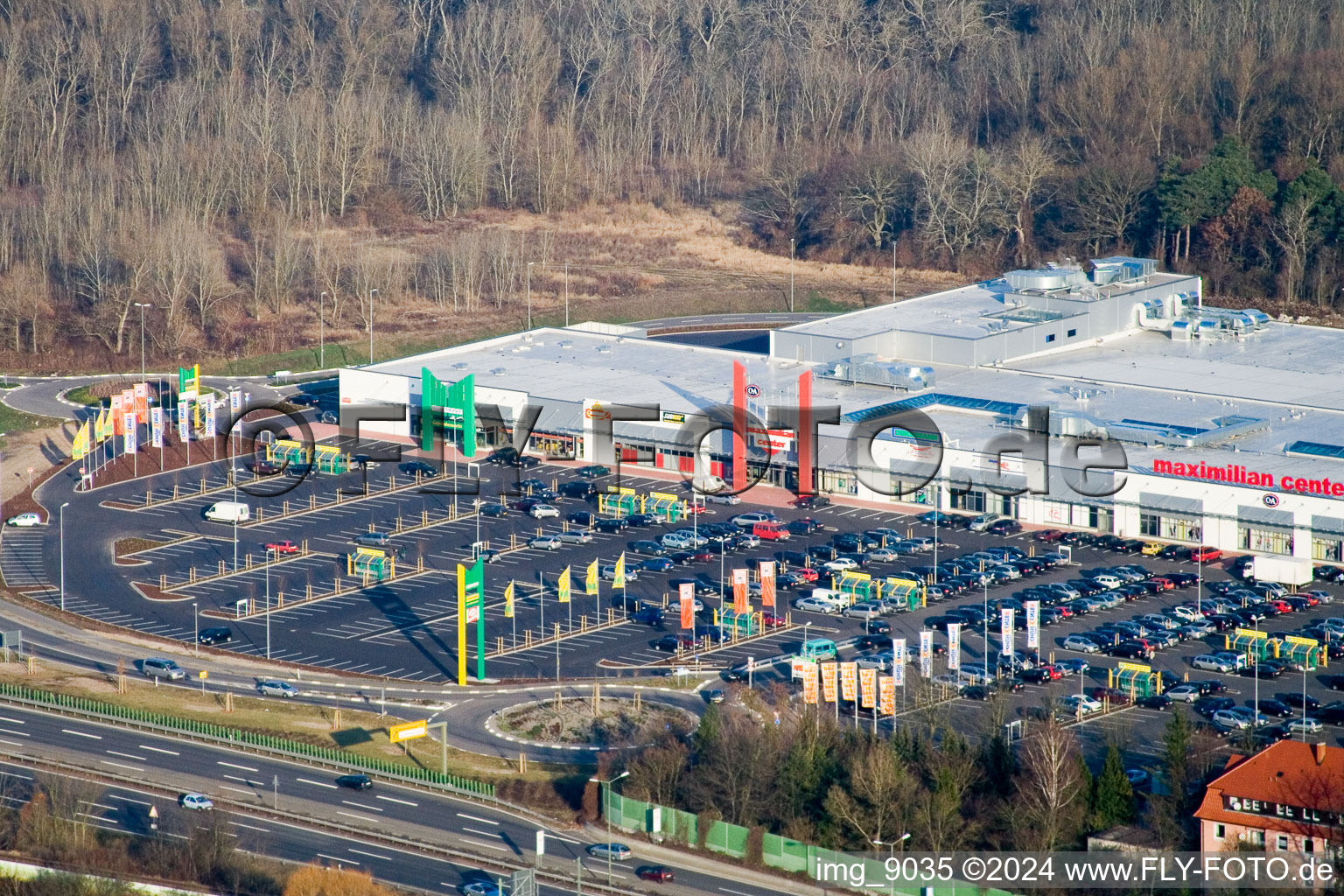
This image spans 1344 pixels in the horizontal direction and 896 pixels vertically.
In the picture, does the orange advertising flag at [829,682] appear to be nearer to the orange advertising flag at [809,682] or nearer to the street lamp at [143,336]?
the orange advertising flag at [809,682]

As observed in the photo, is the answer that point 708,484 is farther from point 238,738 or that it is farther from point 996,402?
point 238,738

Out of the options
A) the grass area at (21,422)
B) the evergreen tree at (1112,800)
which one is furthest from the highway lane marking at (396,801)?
the grass area at (21,422)

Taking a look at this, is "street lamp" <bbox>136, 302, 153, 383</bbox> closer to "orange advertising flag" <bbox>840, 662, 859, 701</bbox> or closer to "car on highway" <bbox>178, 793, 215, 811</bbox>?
"car on highway" <bbox>178, 793, 215, 811</bbox>

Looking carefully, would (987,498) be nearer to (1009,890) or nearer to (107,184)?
(1009,890)

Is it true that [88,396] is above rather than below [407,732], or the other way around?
above

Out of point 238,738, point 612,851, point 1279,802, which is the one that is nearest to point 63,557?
point 238,738

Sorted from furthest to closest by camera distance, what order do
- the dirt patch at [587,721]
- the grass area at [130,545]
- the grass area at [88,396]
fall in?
the grass area at [88,396] < the grass area at [130,545] < the dirt patch at [587,721]

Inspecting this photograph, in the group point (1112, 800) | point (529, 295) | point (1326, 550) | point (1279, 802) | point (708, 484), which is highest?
point (529, 295)
